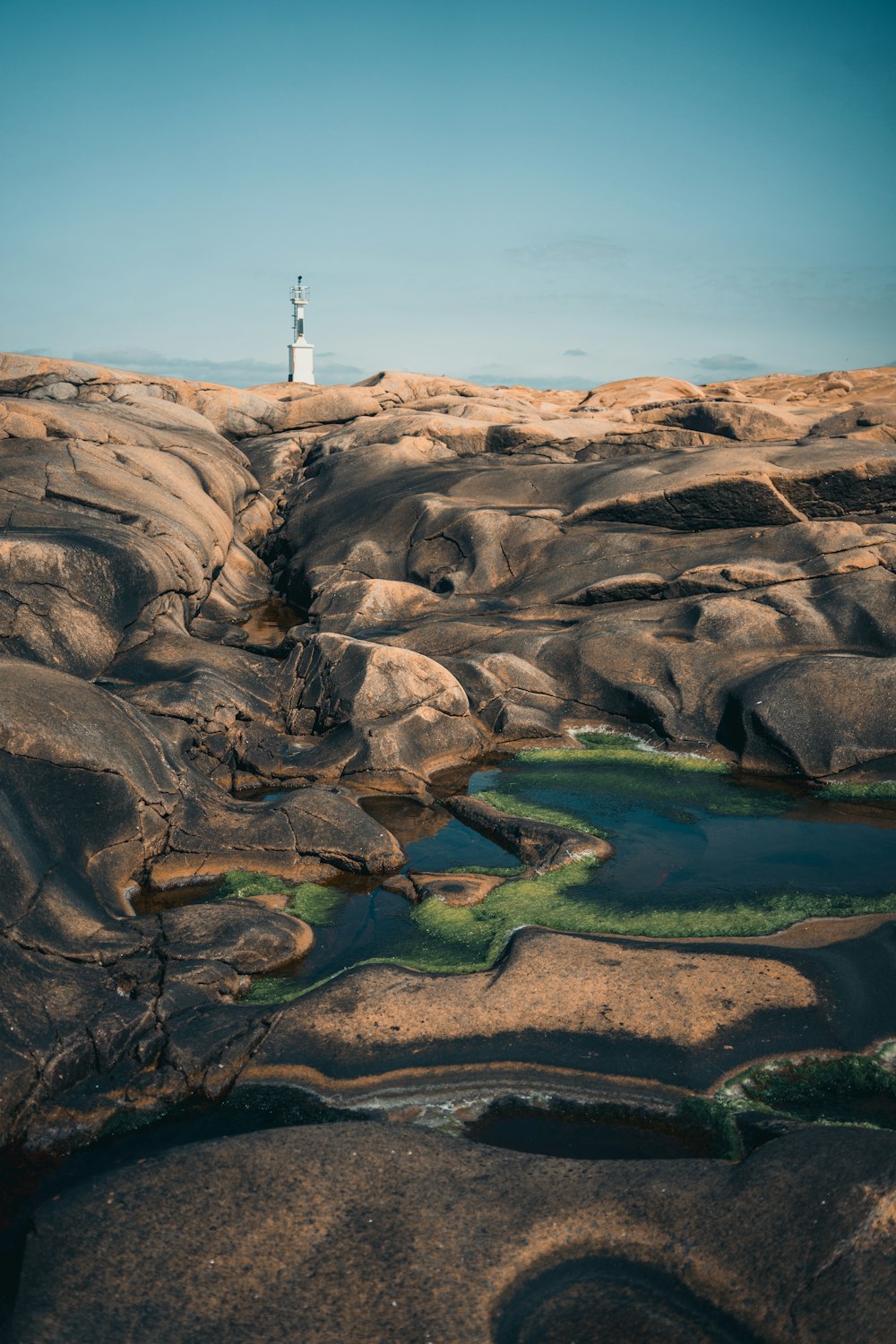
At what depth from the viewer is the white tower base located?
59500 mm

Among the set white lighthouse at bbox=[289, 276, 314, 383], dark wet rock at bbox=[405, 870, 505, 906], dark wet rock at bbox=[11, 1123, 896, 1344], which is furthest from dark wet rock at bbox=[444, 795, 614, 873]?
white lighthouse at bbox=[289, 276, 314, 383]

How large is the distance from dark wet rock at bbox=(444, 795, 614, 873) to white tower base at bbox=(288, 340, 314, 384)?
172ft

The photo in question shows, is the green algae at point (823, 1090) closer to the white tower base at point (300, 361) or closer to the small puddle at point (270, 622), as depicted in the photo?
the small puddle at point (270, 622)

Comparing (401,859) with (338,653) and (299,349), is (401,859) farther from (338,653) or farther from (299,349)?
(299,349)

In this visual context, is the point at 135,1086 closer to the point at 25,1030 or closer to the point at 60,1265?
the point at 25,1030

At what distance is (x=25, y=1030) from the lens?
6.45 meters

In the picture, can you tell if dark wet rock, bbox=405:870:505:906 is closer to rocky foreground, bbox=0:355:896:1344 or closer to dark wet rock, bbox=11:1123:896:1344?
rocky foreground, bbox=0:355:896:1344

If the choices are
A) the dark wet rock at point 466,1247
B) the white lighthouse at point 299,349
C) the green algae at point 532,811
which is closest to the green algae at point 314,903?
the green algae at point 532,811

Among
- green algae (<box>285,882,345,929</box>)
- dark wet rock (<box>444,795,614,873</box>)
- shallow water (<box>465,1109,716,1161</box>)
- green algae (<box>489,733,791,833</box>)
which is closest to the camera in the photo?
shallow water (<box>465,1109,716,1161</box>)

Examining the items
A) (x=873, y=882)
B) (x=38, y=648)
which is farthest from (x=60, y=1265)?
(x=38, y=648)

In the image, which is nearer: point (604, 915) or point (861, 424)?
point (604, 915)

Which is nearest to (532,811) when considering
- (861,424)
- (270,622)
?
(270,622)

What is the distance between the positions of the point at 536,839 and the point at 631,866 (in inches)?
41.7

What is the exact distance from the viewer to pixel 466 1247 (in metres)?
4.84
